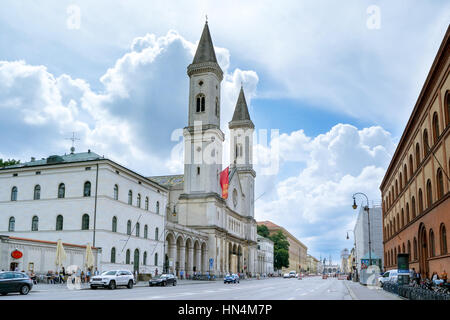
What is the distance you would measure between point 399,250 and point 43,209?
123 ft

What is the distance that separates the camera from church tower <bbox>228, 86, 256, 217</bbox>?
109 metres

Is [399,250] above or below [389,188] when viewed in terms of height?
below

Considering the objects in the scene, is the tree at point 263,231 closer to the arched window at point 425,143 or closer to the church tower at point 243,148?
the church tower at point 243,148

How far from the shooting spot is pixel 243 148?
11306 cm

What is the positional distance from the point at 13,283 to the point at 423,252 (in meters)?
28.5

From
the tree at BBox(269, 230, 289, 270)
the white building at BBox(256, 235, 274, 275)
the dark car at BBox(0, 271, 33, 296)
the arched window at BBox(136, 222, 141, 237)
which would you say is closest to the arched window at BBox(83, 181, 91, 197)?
the arched window at BBox(136, 222, 141, 237)

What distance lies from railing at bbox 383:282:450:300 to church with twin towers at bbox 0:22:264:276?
86.9 feet

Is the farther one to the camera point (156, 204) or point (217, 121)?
point (217, 121)

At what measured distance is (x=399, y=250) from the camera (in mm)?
50344

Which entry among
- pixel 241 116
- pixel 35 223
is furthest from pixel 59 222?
pixel 241 116

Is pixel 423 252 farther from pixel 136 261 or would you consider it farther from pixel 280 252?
pixel 280 252
